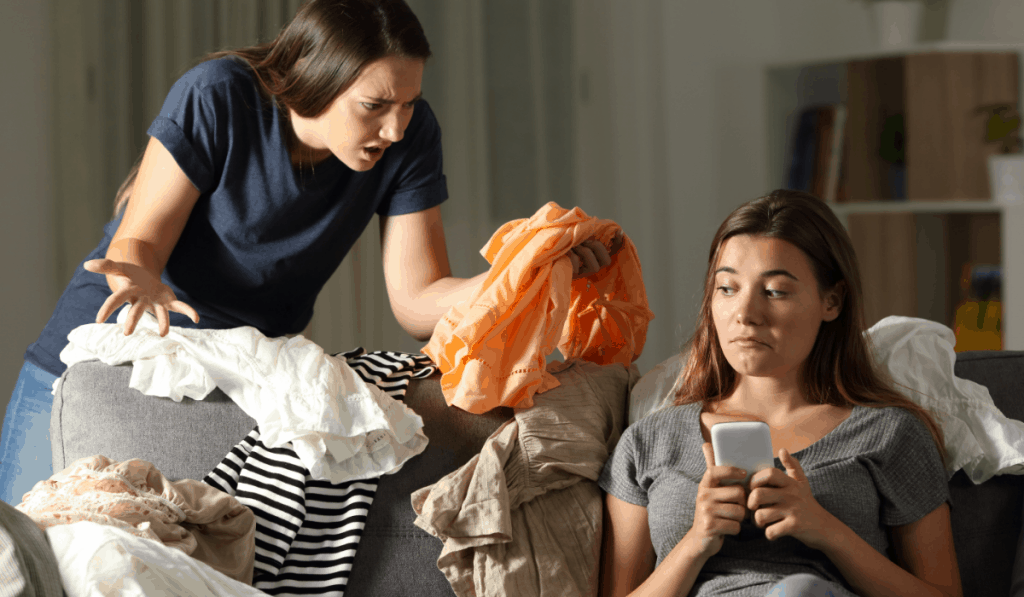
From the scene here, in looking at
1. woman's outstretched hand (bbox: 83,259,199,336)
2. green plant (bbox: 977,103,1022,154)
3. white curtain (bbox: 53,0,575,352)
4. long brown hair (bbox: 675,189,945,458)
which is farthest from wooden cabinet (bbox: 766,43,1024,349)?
woman's outstretched hand (bbox: 83,259,199,336)

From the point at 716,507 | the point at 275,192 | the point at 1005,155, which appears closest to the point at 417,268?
the point at 275,192

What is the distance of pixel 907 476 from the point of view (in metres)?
1.20

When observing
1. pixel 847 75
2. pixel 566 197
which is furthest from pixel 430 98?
pixel 847 75

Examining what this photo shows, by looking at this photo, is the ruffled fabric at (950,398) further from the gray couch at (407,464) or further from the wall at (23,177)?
the wall at (23,177)

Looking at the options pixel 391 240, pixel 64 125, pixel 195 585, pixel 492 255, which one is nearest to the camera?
pixel 195 585

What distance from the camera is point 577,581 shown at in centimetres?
127

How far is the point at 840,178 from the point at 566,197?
104 centimetres

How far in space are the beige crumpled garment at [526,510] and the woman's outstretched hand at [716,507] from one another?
21 cm

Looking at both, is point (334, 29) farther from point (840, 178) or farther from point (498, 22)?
point (840, 178)

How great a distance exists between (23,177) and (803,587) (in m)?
2.26

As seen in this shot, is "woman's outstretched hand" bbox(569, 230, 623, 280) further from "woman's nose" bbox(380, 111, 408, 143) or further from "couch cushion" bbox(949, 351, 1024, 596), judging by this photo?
"couch cushion" bbox(949, 351, 1024, 596)

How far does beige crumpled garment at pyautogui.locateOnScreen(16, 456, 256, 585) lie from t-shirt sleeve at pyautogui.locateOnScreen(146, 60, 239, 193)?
473 mm

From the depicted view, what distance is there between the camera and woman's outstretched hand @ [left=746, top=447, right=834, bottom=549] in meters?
1.09

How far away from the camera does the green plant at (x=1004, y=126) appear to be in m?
3.10
